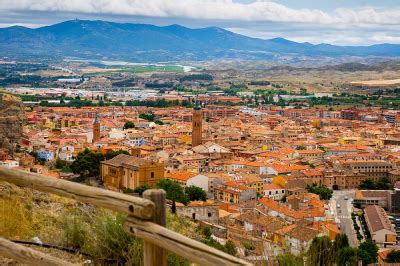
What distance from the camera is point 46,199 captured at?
7516 mm

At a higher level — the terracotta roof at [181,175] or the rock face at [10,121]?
the rock face at [10,121]

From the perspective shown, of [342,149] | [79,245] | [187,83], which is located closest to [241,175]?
[342,149]

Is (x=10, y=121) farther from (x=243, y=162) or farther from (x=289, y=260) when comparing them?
(x=289, y=260)

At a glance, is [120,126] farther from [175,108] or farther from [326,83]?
[326,83]

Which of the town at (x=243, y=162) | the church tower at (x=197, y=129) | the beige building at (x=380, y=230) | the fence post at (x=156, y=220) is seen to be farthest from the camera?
the church tower at (x=197, y=129)

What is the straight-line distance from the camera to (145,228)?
2381 mm

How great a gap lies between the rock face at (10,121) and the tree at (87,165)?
354cm

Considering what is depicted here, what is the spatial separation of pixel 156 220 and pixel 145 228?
0.05 meters

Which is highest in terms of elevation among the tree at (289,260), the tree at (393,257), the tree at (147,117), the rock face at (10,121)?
the tree at (289,260)

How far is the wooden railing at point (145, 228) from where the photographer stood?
2.21 m

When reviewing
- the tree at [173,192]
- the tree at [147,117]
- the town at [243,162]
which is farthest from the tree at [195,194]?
the tree at [147,117]

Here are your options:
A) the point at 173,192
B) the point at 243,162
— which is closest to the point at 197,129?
the point at 243,162

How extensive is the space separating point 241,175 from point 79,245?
22.0 metres

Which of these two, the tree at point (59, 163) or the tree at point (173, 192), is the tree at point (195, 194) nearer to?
the tree at point (173, 192)
